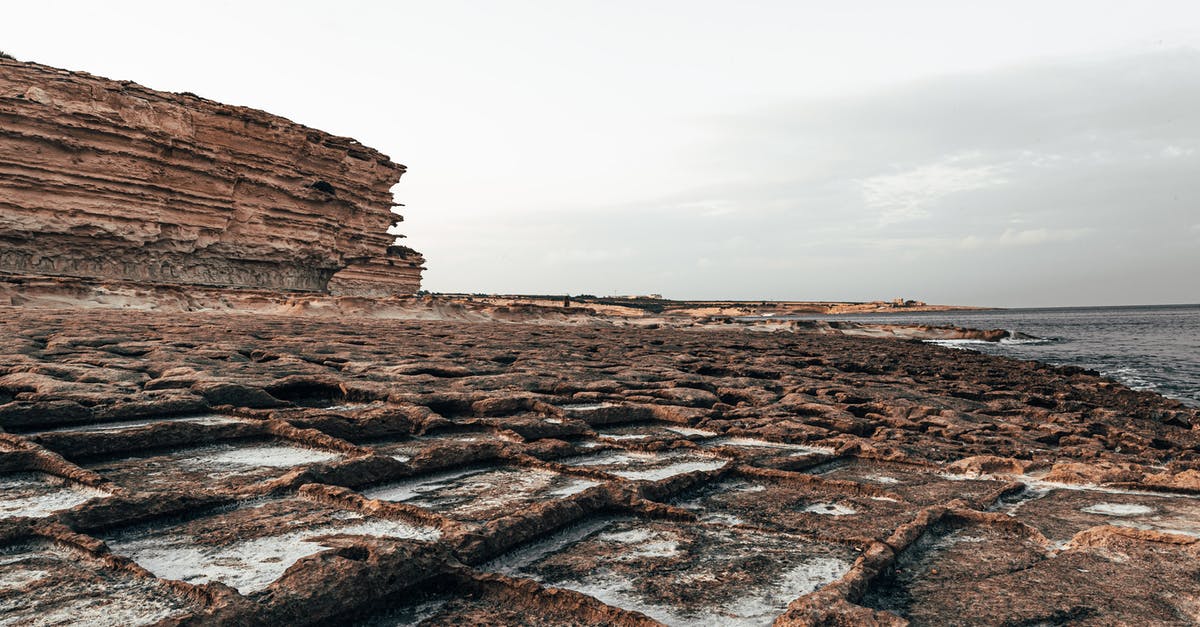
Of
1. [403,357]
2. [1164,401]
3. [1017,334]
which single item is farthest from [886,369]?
[1017,334]

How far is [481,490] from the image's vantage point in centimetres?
354

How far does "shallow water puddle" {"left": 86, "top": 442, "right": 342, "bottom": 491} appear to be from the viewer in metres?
3.38

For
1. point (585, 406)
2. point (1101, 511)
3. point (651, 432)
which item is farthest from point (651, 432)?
point (1101, 511)

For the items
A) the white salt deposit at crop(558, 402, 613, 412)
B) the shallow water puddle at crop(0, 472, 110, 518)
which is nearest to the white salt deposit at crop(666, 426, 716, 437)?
the white salt deposit at crop(558, 402, 613, 412)

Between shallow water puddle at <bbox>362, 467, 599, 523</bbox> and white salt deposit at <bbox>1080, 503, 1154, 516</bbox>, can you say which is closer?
shallow water puddle at <bbox>362, 467, 599, 523</bbox>

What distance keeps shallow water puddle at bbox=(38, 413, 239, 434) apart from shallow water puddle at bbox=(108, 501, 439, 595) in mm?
1686

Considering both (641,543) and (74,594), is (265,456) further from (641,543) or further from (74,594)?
(641,543)

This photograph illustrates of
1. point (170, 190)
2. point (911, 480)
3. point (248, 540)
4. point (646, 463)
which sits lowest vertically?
point (911, 480)

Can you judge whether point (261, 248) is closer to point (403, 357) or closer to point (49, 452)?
point (403, 357)

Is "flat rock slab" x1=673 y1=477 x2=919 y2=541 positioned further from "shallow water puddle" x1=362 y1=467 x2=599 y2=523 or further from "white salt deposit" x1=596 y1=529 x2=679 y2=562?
"shallow water puddle" x1=362 y1=467 x2=599 y2=523

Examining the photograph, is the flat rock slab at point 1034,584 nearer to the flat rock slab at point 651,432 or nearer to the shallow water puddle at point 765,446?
the shallow water puddle at point 765,446

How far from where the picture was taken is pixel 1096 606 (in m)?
2.48

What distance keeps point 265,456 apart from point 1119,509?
4.68 metres

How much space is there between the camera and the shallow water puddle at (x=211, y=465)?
3383mm
